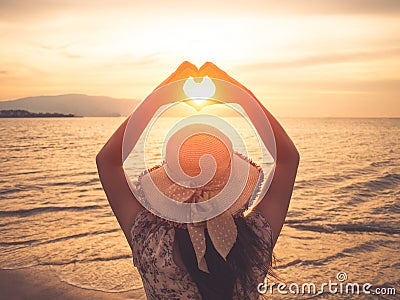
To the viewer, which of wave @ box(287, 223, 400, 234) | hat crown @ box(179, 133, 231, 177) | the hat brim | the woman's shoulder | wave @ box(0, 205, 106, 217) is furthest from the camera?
wave @ box(0, 205, 106, 217)

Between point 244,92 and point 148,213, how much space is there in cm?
84

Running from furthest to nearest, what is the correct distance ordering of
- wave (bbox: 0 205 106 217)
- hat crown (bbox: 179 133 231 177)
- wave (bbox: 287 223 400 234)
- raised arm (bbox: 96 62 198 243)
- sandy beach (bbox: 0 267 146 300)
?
wave (bbox: 0 205 106 217), wave (bbox: 287 223 400 234), sandy beach (bbox: 0 267 146 300), raised arm (bbox: 96 62 198 243), hat crown (bbox: 179 133 231 177)

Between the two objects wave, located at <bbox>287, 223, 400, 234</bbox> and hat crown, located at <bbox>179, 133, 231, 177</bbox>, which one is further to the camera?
wave, located at <bbox>287, 223, 400, 234</bbox>

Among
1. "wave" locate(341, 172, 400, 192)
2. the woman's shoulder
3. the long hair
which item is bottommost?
"wave" locate(341, 172, 400, 192)

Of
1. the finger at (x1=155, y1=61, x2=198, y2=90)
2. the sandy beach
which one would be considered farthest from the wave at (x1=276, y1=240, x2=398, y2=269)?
Answer: the finger at (x1=155, y1=61, x2=198, y2=90)

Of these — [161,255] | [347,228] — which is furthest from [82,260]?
[347,228]

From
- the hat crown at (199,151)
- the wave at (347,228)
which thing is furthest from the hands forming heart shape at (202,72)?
the wave at (347,228)

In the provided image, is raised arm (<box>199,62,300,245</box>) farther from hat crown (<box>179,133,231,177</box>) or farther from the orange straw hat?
hat crown (<box>179,133,231,177</box>)

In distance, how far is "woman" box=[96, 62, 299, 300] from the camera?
78.1 inches

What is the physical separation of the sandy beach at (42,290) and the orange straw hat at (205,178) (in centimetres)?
500

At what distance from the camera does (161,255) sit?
2.10m

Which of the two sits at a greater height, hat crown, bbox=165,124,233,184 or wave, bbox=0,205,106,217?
hat crown, bbox=165,124,233,184

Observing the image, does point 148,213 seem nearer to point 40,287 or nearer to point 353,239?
point 40,287

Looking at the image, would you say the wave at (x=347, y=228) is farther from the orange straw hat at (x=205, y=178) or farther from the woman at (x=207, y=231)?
the orange straw hat at (x=205, y=178)
